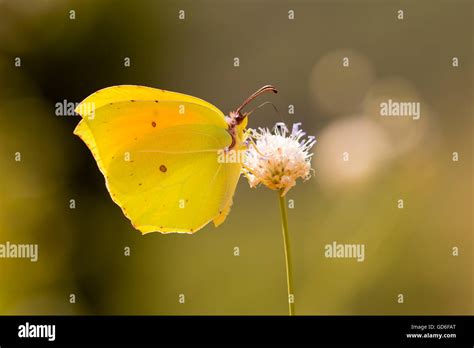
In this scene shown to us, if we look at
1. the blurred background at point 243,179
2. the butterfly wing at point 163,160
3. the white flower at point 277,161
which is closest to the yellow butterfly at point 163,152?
the butterfly wing at point 163,160

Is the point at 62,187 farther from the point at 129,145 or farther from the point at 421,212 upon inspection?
the point at 421,212

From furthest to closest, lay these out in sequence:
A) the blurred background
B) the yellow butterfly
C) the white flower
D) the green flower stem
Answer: the blurred background < the yellow butterfly < the white flower < the green flower stem

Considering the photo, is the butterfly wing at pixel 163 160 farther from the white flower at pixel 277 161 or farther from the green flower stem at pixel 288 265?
the green flower stem at pixel 288 265

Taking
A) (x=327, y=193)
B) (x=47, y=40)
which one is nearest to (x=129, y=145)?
(x=327, y=193)

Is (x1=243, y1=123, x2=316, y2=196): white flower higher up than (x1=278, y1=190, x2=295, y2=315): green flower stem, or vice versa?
(x1=243, y1=123, x2=316, y2=196): white flower

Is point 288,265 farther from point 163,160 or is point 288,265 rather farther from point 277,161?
point 163,160

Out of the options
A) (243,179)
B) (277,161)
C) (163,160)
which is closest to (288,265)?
(277,161)

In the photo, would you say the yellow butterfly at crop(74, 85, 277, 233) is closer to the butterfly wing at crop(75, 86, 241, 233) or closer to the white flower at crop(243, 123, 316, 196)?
the butterfly wing at crop(75, 86, 241, 233)

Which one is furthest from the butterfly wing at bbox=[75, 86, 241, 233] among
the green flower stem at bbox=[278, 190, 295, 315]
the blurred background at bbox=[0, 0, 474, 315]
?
the blurred background at bbox=[0, 0, 474, 315]
